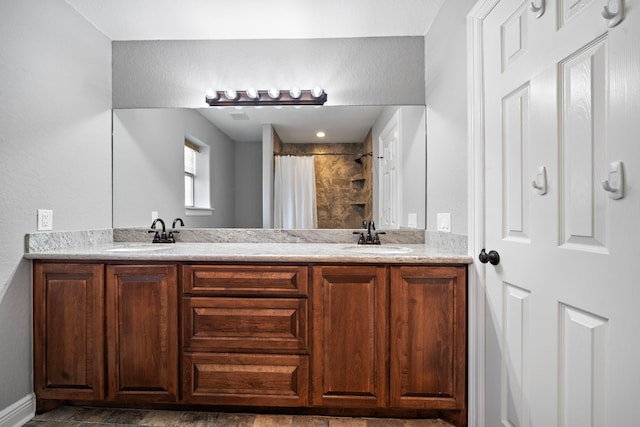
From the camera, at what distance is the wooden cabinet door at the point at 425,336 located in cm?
168

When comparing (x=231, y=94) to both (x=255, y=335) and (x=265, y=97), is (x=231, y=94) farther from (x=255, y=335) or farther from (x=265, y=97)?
(x=255, y=335)

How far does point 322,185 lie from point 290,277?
85 centimetres

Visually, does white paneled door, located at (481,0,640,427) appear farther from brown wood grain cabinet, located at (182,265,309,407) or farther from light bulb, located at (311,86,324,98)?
light bulb, located at (311,86,324,98)

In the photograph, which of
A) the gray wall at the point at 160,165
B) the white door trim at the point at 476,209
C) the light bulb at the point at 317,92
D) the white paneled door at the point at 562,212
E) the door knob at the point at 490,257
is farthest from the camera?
the gray wall at the point at 160,165

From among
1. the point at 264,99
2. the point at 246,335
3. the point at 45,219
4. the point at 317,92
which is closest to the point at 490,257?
the point at 246,335

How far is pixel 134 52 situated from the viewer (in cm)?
239

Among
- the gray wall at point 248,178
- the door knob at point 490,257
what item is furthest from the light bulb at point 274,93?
the door knob at point 490,257

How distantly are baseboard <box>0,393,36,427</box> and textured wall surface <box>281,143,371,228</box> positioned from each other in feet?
6.21

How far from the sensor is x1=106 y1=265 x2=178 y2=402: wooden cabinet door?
1.75 meters

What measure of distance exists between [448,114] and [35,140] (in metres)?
2.28

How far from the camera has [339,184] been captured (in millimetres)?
2363

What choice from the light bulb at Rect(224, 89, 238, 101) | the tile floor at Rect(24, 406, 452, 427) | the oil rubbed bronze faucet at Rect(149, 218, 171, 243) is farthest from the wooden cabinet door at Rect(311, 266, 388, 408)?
the light bulb at Rect(224, 89, 238, 101)

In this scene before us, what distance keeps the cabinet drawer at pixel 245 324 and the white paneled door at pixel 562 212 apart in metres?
0.93

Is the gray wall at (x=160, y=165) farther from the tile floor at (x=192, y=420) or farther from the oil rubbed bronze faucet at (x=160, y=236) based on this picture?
the tile floor at (x=192, y=420)
